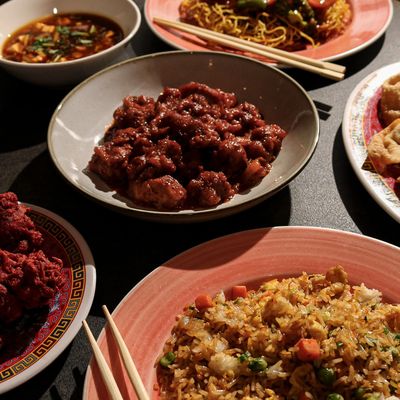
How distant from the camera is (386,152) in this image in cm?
282

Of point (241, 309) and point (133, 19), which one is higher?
point (133, 19)

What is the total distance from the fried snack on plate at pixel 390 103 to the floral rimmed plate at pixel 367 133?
51mm

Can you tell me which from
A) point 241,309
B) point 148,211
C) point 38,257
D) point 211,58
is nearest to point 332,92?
point 211,58

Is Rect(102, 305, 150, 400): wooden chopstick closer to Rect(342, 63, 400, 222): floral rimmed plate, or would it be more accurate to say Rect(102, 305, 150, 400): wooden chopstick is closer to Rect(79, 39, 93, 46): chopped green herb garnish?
Rect(342, 63, 400, 222): floral rimmed plate

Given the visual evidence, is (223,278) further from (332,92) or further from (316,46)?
(316,46)

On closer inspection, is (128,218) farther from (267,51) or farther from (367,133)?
(267,51)

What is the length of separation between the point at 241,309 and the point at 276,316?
170 millimetres

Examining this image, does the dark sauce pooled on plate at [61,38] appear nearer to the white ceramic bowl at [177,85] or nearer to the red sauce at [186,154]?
the white ceramic bowl at [177,85]

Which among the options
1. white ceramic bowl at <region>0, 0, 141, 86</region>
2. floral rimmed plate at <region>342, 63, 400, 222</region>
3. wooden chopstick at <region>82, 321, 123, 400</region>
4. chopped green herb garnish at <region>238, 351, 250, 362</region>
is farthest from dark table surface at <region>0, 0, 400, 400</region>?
chopped green herb garnish at <region>238, 351, 250, 362</region>

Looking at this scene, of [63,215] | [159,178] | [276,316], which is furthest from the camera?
[63,215]

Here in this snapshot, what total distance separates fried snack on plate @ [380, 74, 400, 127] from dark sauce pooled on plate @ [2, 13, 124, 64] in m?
2.16

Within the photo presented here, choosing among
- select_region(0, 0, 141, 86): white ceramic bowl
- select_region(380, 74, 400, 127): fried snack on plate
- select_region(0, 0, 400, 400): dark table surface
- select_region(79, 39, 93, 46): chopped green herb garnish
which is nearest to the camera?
select_region(0, 0, 400, 400): dark table surface

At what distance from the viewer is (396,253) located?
228 cm

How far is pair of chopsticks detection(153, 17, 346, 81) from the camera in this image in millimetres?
3471
